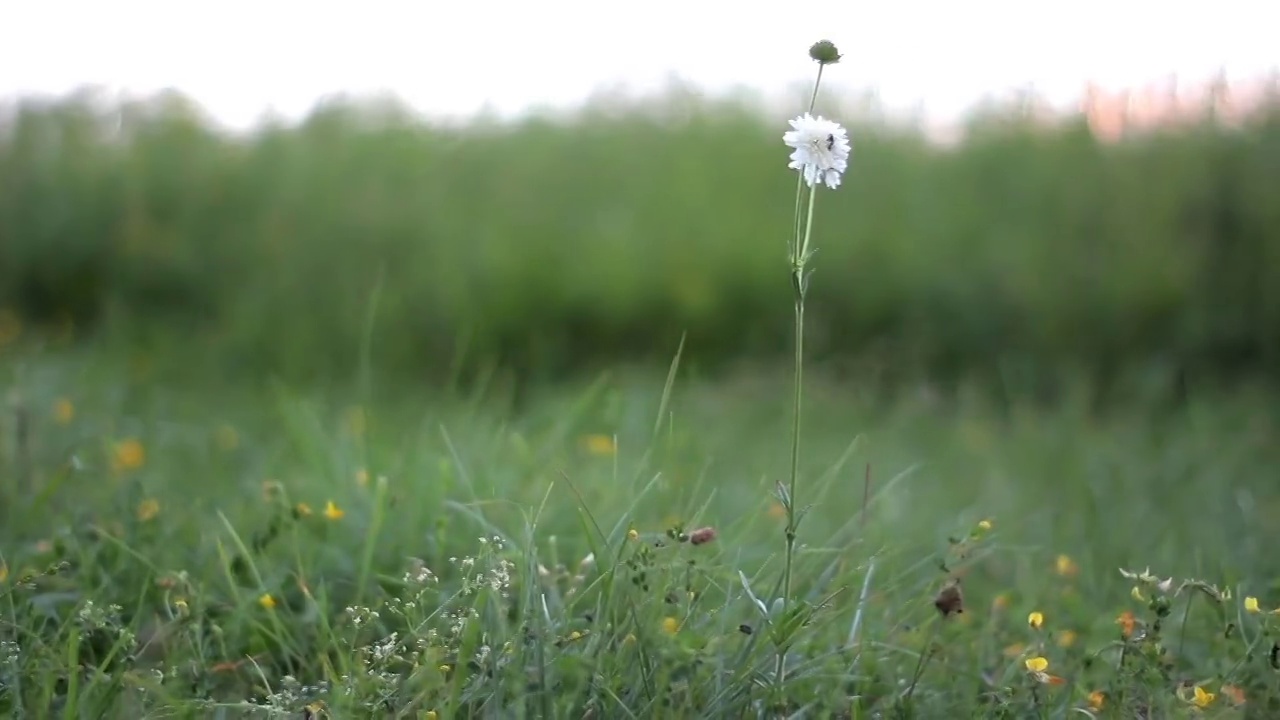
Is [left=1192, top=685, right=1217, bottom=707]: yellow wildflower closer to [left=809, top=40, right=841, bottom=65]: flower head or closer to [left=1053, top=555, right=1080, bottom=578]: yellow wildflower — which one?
[left=1053, top=555, right=1080, bottom=578]: yellow wildflower

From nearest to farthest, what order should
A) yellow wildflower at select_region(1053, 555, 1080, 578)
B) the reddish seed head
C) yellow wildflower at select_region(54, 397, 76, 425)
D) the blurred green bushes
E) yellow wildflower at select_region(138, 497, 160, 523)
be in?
the reddish seed head < yellow wildflower at select_region(138, 497, 160, 523) < yellow wildflower at select_region(1053, 555, 1080, 578) < yellow wildflower at select_region(54, 397, 76, 425) < the blurred green bushes

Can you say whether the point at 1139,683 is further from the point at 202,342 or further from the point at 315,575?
the point at 202,342

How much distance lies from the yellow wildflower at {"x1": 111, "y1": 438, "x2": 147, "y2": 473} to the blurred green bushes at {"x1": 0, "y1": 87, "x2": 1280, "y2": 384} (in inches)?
69.2

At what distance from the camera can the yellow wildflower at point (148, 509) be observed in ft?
7.38

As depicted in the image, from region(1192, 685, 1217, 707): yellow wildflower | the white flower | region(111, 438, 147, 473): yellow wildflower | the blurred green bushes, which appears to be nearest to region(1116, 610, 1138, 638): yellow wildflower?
region(1192, 685, 1217, 707): yellow wildflower

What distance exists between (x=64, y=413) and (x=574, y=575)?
1995 mm

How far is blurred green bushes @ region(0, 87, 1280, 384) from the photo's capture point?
5.20 metres

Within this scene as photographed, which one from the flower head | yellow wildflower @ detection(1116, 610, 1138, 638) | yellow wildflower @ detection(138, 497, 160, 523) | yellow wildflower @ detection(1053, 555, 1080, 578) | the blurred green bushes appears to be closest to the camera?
the flower head

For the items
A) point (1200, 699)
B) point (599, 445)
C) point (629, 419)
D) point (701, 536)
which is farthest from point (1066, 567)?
point (629, 419)

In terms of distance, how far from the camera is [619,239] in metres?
5.50

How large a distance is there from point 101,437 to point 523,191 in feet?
9.82

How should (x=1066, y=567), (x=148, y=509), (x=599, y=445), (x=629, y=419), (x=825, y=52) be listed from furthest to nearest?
1. (x=629, y=419)
2. (x=599, y=445)
3. (x=1066, y=567)
4. (x=148, y=509)
5. (x=825, y=52)

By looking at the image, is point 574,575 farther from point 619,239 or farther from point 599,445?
point 619,239

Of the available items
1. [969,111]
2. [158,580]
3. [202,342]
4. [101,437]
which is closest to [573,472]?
[158,580]
